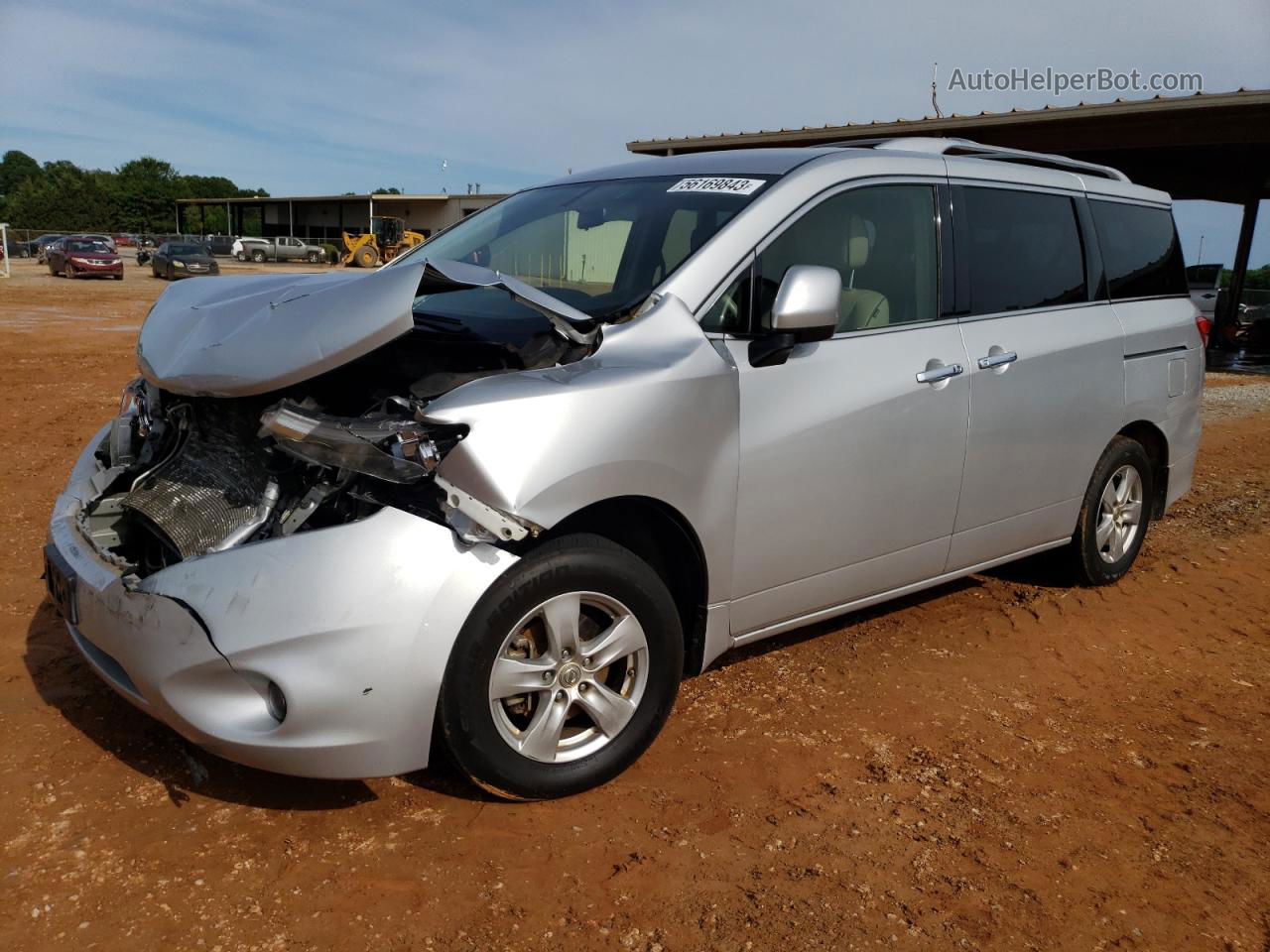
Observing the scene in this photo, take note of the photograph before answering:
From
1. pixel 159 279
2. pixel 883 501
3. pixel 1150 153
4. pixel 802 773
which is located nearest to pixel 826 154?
pixel 883 501

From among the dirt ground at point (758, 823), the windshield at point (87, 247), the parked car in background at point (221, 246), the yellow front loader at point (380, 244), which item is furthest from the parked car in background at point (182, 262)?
the dirt ground at point (758, 823)

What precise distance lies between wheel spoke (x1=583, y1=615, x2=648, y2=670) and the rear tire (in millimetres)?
2683

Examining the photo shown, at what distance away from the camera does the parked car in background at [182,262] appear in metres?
34.4

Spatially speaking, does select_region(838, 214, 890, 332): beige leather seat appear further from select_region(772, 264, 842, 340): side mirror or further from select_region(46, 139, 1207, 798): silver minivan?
select_region(772, 264, 842, 340): side mirror

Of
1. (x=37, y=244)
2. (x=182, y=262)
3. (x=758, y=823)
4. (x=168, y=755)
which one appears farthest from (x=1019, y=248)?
(x=37, y=244)

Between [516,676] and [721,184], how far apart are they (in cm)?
183

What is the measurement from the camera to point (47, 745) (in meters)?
3.14

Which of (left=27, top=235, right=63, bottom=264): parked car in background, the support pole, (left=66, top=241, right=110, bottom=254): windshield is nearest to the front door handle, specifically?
the support pole

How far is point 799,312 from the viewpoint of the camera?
2947mm

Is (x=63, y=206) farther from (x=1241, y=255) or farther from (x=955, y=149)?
(x=955, y=149)

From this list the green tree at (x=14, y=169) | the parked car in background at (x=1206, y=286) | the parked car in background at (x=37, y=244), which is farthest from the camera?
the green tree at (x=14, y=169)

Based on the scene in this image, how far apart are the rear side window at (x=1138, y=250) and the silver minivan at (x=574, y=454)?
13.0 inches

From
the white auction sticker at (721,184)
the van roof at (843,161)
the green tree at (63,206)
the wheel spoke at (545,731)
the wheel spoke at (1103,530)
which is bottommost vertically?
the wheel spoke at (545,731)

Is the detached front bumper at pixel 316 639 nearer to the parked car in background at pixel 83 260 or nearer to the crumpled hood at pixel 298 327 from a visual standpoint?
the crumpled hood at pixel 298 327
